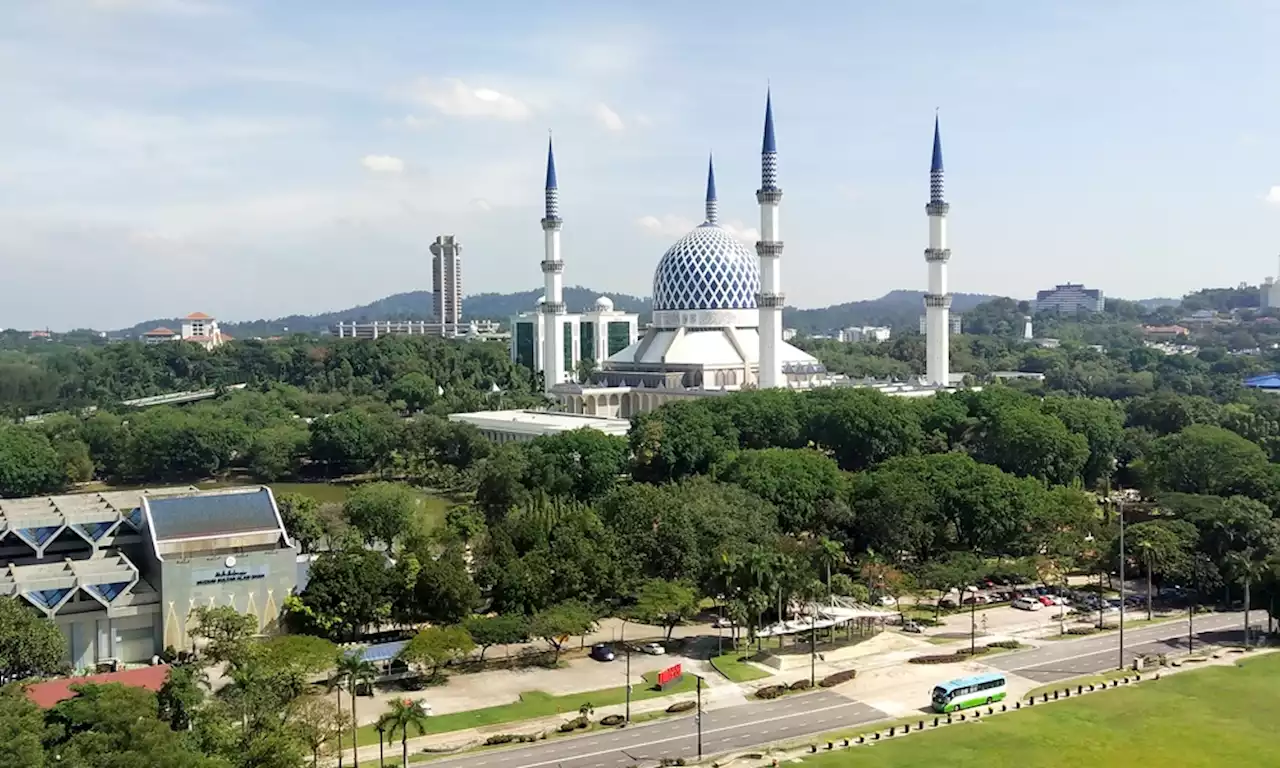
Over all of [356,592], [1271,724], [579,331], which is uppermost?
[579,331]

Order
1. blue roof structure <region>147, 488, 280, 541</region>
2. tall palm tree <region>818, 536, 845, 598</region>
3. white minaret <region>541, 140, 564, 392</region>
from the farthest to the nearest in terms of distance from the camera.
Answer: white minaret <region>541, 140, 564, 392</region>, tall palm tree <region>818, 536, 845, 598</region>, blue roof structure <region>147, 488, 280, 541</region>

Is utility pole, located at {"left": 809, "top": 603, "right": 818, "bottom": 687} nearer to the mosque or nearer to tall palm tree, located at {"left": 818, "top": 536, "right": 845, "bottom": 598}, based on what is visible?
tall palm tree, located at {"left": 818, "top": 536, "right": 845, "bottom": 598}

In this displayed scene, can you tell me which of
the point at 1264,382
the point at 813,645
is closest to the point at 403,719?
the point at 813,645

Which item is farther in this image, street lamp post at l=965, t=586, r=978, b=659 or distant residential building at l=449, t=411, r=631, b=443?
distant residential building at l=449, t=411, r=631, b=443

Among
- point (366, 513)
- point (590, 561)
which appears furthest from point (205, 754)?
point (366, 513)

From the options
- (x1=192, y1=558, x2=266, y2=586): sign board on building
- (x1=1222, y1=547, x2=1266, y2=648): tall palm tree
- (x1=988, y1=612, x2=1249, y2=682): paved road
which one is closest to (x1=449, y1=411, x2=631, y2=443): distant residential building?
(x1=192, y1=558, x2=266, y2=586): sign board on building

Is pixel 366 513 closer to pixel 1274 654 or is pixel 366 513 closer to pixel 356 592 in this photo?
pixel 356 592

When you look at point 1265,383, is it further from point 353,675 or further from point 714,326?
point 353,675
